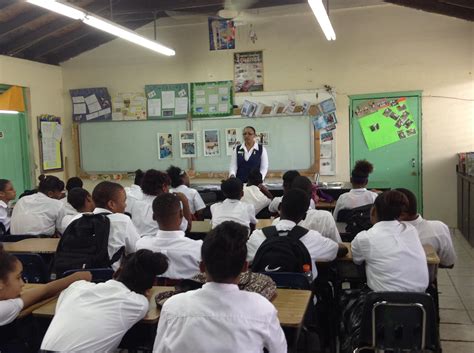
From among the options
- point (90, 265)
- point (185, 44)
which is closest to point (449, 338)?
point (90, 265)

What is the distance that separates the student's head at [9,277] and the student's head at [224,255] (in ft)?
3.27

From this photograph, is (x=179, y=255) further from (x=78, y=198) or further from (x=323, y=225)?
(x=78, y=198)

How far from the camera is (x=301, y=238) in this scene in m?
2.49

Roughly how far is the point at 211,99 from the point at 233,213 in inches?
161

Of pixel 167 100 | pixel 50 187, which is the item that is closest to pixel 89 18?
pixel 50 187

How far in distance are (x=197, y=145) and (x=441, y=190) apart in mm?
3827

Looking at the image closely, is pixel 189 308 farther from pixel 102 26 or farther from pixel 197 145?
pixel 197 145

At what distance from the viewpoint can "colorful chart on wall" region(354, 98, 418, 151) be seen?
6852 mm

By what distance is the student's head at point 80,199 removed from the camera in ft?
11.2

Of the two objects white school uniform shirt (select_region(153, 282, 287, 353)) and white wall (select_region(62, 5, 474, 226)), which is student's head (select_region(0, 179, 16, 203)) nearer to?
white school uniform shirt (select_region(153, 282, 287, 353))

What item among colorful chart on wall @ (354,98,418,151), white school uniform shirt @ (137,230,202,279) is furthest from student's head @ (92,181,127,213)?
colorful chart on wall @ (354,98,418,151)

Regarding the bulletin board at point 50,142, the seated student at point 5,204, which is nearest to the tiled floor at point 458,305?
the seated student at point 5,204

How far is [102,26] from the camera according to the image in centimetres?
505

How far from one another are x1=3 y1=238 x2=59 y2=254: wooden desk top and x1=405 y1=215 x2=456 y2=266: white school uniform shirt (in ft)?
8.06
